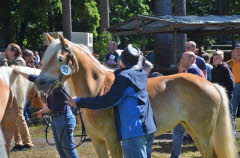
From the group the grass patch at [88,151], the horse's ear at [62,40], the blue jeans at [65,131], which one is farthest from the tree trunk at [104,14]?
the horse's ear at [62,40]

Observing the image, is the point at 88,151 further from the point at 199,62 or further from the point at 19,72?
the point at 19,72

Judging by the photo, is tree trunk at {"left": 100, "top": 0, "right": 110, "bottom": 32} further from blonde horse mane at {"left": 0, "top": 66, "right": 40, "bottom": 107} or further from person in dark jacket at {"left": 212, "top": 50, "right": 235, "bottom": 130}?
Result: blonde horse mane at {"left": 0, "top": 66, "right": 40, "bottom": 107}

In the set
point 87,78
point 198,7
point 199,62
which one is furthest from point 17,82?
point 198,7

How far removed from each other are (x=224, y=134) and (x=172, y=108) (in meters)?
0.89

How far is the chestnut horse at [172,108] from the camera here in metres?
4.77

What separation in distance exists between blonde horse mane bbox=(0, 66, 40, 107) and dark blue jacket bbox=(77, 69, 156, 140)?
141 cm

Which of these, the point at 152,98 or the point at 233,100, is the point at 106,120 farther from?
the point at 233,100

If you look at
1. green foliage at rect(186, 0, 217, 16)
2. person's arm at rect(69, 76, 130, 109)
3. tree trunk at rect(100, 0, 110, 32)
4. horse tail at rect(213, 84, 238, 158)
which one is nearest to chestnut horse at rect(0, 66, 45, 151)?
person's arm at rect(69, 76, 130, 109)

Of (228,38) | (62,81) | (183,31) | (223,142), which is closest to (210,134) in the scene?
(223,142)

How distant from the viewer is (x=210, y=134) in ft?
19.0

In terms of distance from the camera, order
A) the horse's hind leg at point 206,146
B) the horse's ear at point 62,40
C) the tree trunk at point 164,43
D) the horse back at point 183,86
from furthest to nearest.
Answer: the tree trunk at point 164,43
the horse's hind leg at point 206,146
the horse back at point 183,86
the horse's ear at point 62,40

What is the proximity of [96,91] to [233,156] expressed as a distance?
7.82ft

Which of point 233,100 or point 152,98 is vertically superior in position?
point 152,98

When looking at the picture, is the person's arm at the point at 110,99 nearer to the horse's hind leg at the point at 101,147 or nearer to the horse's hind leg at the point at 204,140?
the horse's hind leg at the point at 101,147
